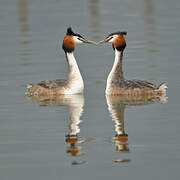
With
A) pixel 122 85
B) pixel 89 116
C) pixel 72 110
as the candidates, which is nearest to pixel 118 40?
pixel 122 85

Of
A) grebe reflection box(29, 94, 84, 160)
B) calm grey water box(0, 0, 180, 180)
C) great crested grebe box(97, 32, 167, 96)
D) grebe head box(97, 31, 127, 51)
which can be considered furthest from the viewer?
grebe head box(97, 31, 127, 51)

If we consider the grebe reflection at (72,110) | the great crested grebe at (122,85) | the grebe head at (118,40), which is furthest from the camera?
the grebe head at (118,40)

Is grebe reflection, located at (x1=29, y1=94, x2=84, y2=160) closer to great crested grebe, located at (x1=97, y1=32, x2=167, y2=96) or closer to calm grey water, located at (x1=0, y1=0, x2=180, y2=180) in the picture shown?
calm grey water, located at (x1=0, y1=0, x2=180, y2=180)

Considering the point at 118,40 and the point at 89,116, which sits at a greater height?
the point at 118,40

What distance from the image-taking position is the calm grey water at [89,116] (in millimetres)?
10414

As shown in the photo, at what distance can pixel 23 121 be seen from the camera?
1339 centimetres

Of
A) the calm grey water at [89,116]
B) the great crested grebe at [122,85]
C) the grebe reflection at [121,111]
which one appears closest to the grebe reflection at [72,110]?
the calm grey water at [89,116]

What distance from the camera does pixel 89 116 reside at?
45.0ft

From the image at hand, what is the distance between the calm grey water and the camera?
10.4 m

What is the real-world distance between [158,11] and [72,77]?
57.3 ft

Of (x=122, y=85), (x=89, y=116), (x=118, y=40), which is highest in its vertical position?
(x=118, y=40)

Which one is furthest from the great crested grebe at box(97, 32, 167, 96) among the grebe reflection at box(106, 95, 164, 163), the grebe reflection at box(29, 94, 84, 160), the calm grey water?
the grebe reflection at box(29, 94, 84, 160)

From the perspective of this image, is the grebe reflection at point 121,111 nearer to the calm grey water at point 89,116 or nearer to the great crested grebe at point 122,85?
the calm grey water at point 89,116

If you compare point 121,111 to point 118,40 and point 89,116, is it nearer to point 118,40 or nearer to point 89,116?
point 89,116
